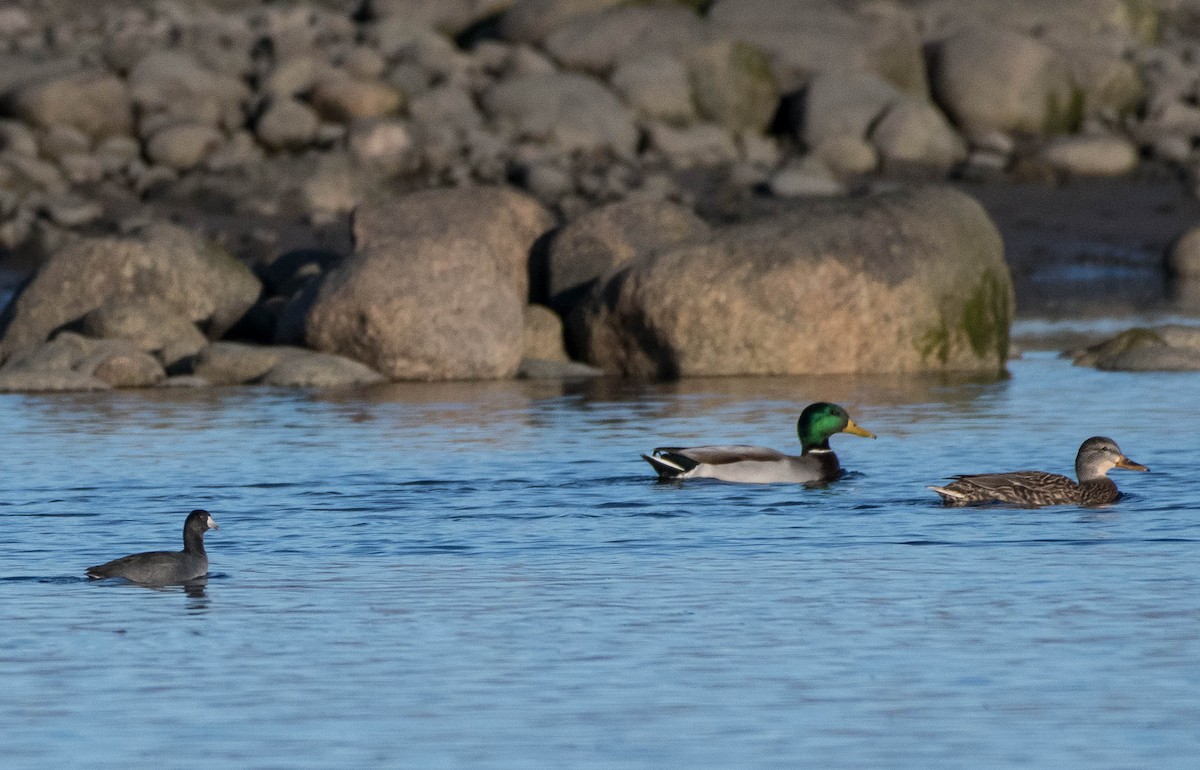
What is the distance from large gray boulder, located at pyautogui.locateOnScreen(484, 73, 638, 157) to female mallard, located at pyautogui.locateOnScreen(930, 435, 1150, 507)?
24.8 meters

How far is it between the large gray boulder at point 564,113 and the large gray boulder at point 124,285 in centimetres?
1417

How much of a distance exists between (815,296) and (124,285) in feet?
22.6

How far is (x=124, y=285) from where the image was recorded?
2495 cm

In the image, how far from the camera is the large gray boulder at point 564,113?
39094 millimetres

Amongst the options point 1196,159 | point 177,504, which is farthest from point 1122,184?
point 177,504

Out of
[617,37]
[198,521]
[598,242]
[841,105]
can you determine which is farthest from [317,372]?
[617,37]

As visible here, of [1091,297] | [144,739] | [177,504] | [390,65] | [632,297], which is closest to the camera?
[144,739]

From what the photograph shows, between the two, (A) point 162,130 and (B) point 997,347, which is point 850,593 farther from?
(A) point 162,130

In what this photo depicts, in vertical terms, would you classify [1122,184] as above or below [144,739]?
above

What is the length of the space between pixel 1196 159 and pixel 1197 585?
29936mm

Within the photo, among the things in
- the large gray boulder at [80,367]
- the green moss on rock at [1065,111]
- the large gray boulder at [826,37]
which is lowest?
the large gray boulder at [80,367]

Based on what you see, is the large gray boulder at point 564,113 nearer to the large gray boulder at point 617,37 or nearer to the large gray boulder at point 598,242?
the large gray boulder at point 617,37

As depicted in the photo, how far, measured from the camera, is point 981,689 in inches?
357

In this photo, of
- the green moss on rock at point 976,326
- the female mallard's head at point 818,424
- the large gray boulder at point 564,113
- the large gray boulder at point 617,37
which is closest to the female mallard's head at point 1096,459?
the female mallard's head at point 818,424
